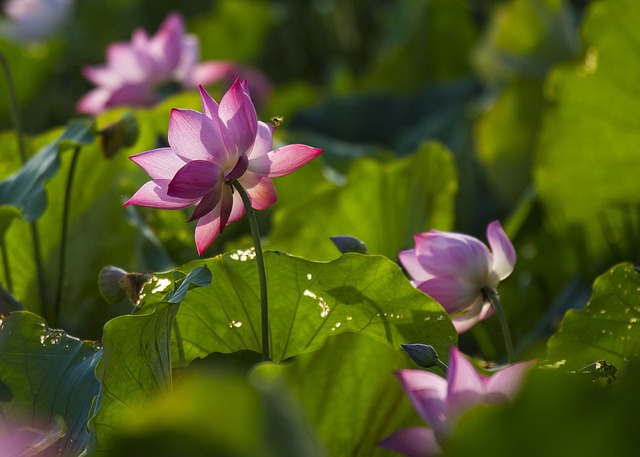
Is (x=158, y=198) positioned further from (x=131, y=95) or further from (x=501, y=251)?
(x=131, y=95)

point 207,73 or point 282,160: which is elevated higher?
point 282,160

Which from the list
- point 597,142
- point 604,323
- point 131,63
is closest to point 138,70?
point 131,63

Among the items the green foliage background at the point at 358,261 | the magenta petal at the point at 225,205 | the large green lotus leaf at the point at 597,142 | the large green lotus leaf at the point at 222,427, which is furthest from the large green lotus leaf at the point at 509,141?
the large green lotus leaf at the point at 222,427

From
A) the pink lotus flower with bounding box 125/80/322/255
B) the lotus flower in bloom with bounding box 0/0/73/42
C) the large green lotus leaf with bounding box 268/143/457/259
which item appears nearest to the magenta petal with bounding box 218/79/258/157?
the pink lotus flower with bounding box 125/80/322/255

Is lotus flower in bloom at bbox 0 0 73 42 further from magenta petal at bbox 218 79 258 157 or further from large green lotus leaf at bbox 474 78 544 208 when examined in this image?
magenta petal at bbox 218 79 258 157

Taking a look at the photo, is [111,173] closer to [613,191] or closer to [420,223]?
[420,223]

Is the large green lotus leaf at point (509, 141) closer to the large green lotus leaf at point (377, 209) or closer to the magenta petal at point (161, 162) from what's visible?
the large green lotus leaf at point (377, 209)
